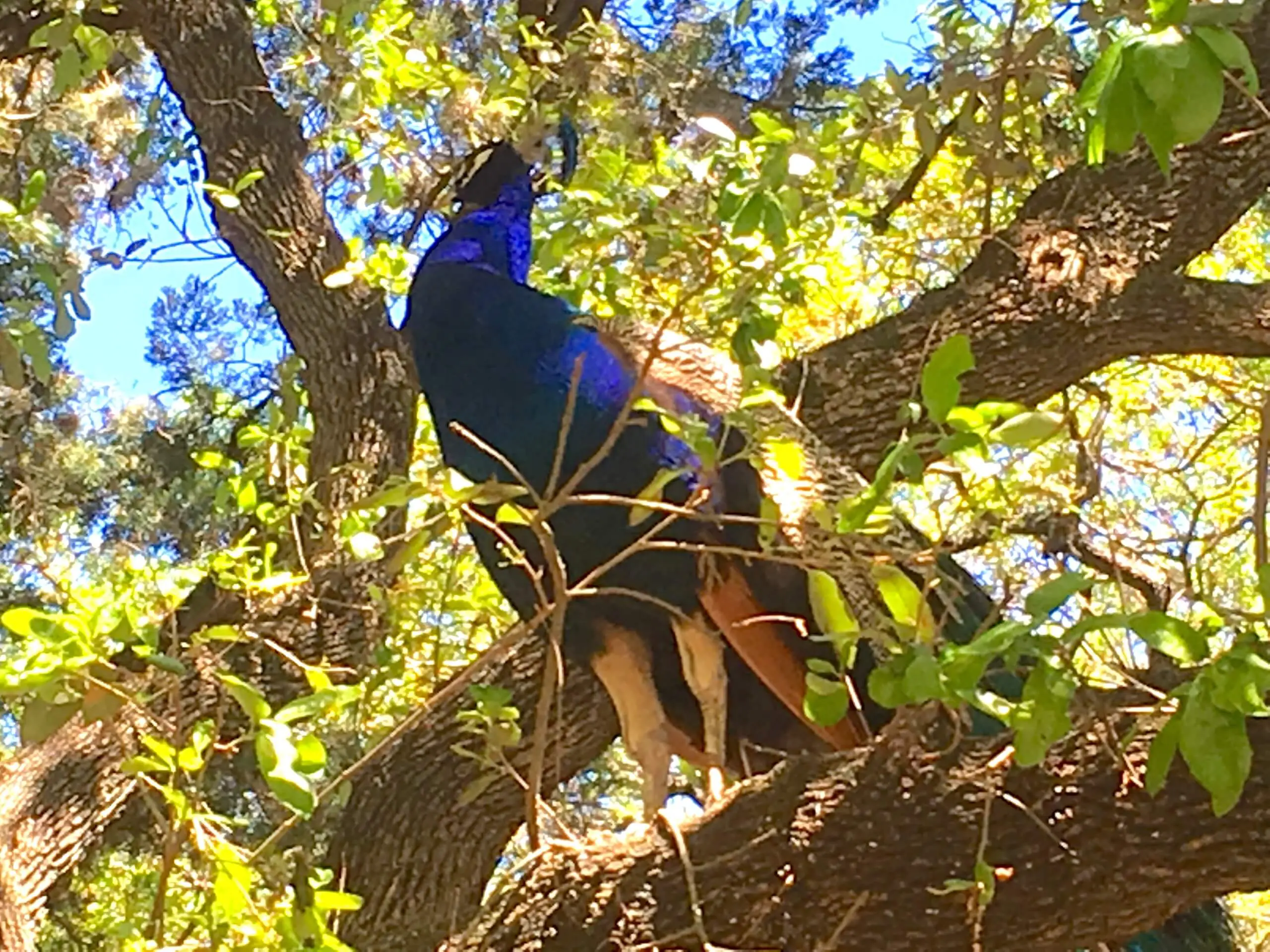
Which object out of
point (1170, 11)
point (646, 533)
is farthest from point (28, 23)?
point (1170, 11)

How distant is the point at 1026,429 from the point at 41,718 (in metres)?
0.83

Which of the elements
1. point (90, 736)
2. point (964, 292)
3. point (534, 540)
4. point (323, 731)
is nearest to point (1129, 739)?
point (534, 540)

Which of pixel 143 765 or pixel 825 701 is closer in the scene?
pixel 825 701

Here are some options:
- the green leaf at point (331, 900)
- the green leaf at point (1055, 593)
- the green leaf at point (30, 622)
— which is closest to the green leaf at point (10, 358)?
the green leaf at point (30, 622)

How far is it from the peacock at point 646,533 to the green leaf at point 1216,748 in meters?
0.84

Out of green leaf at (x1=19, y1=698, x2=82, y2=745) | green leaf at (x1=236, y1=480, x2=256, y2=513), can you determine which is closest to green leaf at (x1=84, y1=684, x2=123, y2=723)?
green leaf at (x1=19, y1=698, x2=82, y2=745)

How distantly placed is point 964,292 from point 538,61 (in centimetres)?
92

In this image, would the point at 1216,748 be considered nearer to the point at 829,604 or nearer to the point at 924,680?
the point at 924,680

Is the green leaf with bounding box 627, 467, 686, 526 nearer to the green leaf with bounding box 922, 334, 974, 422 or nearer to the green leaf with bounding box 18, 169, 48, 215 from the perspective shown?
the green leaf with bounding box 922, 334, 974, 422

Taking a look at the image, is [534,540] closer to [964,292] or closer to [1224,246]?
[964,292]

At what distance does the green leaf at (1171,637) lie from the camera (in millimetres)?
893

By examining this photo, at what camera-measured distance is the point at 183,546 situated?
15.3 ft

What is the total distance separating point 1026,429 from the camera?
0.98 m

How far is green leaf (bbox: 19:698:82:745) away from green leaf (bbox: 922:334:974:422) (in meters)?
0.76
